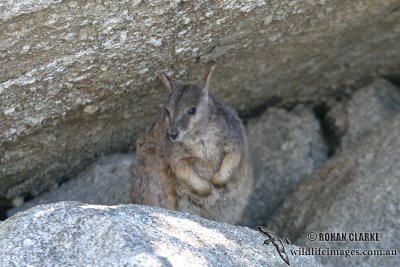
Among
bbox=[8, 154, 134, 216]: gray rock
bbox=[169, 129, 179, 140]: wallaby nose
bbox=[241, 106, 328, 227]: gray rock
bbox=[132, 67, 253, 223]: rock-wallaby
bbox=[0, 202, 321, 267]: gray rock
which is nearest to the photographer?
bbox=[0, 202, 321, 267]: gray rock

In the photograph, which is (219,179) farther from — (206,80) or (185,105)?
(206,80)

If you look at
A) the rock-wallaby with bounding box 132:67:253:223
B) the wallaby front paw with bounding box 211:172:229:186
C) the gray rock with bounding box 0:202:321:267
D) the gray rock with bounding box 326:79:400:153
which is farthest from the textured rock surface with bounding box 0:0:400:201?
the gray rock with bounding box 0:202:321:267

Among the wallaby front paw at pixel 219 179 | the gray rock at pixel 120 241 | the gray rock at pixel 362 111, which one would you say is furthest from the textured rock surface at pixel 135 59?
the gray rock at pixel 120 241

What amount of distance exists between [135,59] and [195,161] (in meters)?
1.19

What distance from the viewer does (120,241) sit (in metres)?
5.18

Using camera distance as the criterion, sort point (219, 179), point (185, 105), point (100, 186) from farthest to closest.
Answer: point (100, 186) → point (219, 179) → point (185, 105)

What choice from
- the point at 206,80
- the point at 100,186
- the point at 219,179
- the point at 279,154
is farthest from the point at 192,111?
the point at 279,154

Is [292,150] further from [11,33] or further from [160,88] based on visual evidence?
[11,33]

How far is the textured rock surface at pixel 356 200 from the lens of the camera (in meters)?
6.95

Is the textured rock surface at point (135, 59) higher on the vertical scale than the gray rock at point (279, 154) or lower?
higher

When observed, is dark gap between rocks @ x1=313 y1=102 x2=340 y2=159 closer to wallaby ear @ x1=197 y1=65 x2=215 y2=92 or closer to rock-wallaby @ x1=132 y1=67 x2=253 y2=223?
rock-wallaby @ x1=132 y1=67 x2=253 y2=223

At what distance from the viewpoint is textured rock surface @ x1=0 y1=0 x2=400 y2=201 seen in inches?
231

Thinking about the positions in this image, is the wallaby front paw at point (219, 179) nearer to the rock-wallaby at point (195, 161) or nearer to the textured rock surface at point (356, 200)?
the rock-wallaby at point (195, 161)

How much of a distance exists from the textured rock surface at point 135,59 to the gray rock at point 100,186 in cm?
10
